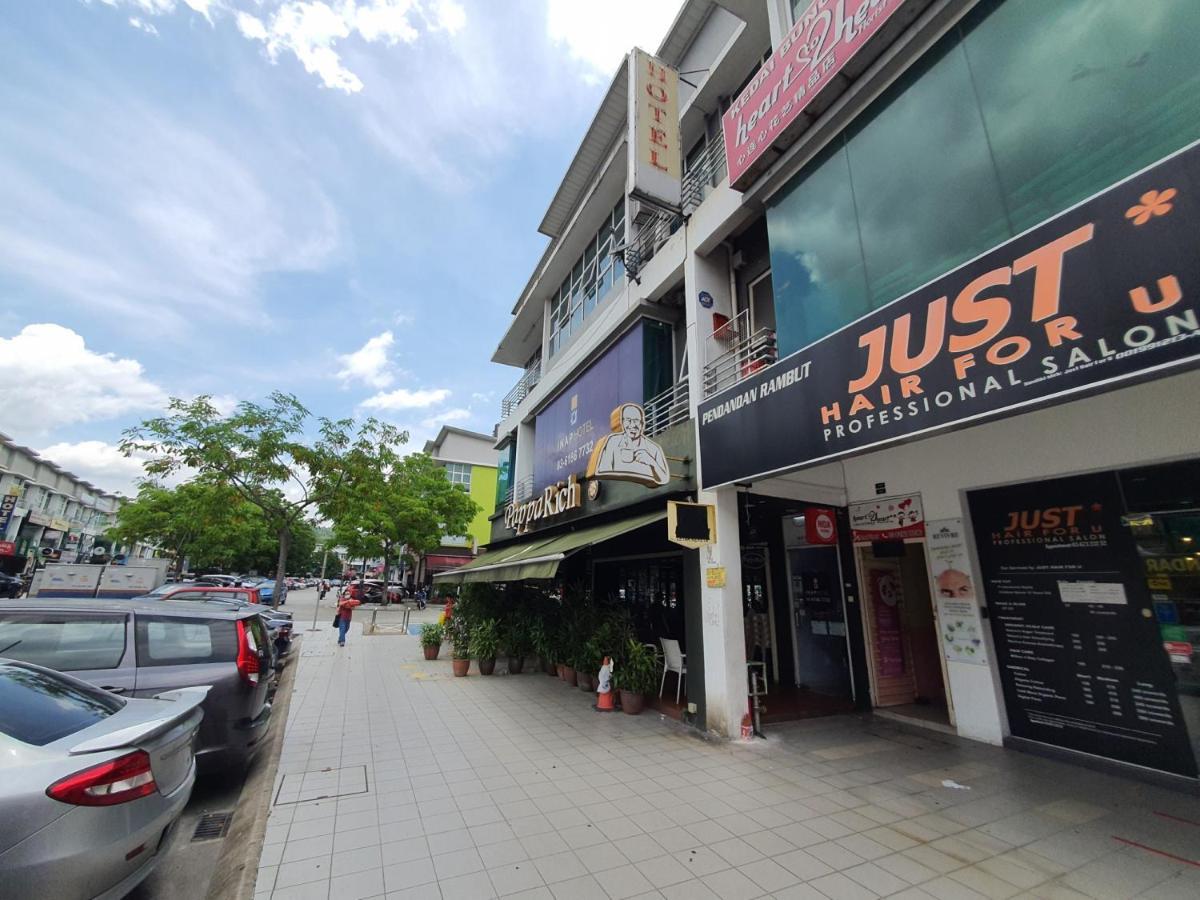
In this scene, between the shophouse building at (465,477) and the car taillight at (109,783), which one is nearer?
the car taillight at (109,783)

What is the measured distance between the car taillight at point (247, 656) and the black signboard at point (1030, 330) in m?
6.04

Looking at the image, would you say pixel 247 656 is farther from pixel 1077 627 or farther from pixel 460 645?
pixel 1077 627

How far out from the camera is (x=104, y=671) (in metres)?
4.59

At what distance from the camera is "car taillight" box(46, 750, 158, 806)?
2518 millimetres

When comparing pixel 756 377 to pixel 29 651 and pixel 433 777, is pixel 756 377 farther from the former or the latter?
pixel 29 651

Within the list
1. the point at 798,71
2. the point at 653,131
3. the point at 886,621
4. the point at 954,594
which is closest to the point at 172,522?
the point at 653,131

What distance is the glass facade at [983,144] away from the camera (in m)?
3.58

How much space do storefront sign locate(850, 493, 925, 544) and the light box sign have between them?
431cm

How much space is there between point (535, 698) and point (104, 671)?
579 cm

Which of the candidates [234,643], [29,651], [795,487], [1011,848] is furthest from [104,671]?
[795,487]

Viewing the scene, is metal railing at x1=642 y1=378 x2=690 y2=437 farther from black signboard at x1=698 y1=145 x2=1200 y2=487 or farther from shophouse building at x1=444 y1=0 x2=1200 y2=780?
black signboard at x1=698 y1=145 x2=1200 y2=487

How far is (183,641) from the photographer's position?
4.97 m

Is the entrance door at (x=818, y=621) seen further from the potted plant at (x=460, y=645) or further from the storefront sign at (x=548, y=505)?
the potted plant at (x=460, y=645)

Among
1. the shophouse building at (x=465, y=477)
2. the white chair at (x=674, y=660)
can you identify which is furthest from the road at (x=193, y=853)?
the shophouse building at (x=465, y=477)
